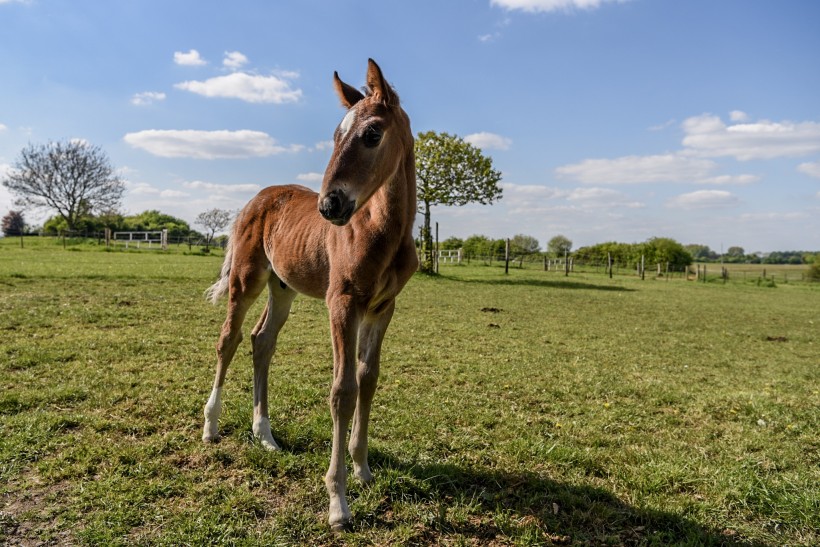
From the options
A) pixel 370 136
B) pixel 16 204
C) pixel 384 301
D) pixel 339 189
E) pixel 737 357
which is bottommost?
pixel 737 357

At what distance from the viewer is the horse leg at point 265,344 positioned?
4.02 metres

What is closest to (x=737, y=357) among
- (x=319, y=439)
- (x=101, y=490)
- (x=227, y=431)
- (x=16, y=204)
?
(x=319, y=439)

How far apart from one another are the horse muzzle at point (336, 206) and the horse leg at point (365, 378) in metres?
1.04

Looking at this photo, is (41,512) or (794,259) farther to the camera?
(794,259)

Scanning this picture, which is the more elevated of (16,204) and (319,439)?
(16,204)

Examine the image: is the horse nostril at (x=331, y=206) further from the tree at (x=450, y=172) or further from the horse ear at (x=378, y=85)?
the tree at (x=450, y=172)

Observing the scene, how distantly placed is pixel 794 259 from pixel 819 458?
122 metres

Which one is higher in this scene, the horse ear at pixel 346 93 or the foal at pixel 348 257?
the horse ear at pixel 346 93

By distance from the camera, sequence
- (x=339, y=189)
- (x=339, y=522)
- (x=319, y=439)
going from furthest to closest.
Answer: (x=319, y=439) → (x=339, y=522) → (x=339, y=189)

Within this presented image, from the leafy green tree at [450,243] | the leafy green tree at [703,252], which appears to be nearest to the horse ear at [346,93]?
the leafy green tree at [450,243]

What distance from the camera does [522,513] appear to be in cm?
314

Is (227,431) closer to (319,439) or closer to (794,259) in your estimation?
(319,439)

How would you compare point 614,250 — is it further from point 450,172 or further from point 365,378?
point 365,378

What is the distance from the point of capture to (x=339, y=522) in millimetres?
2861
